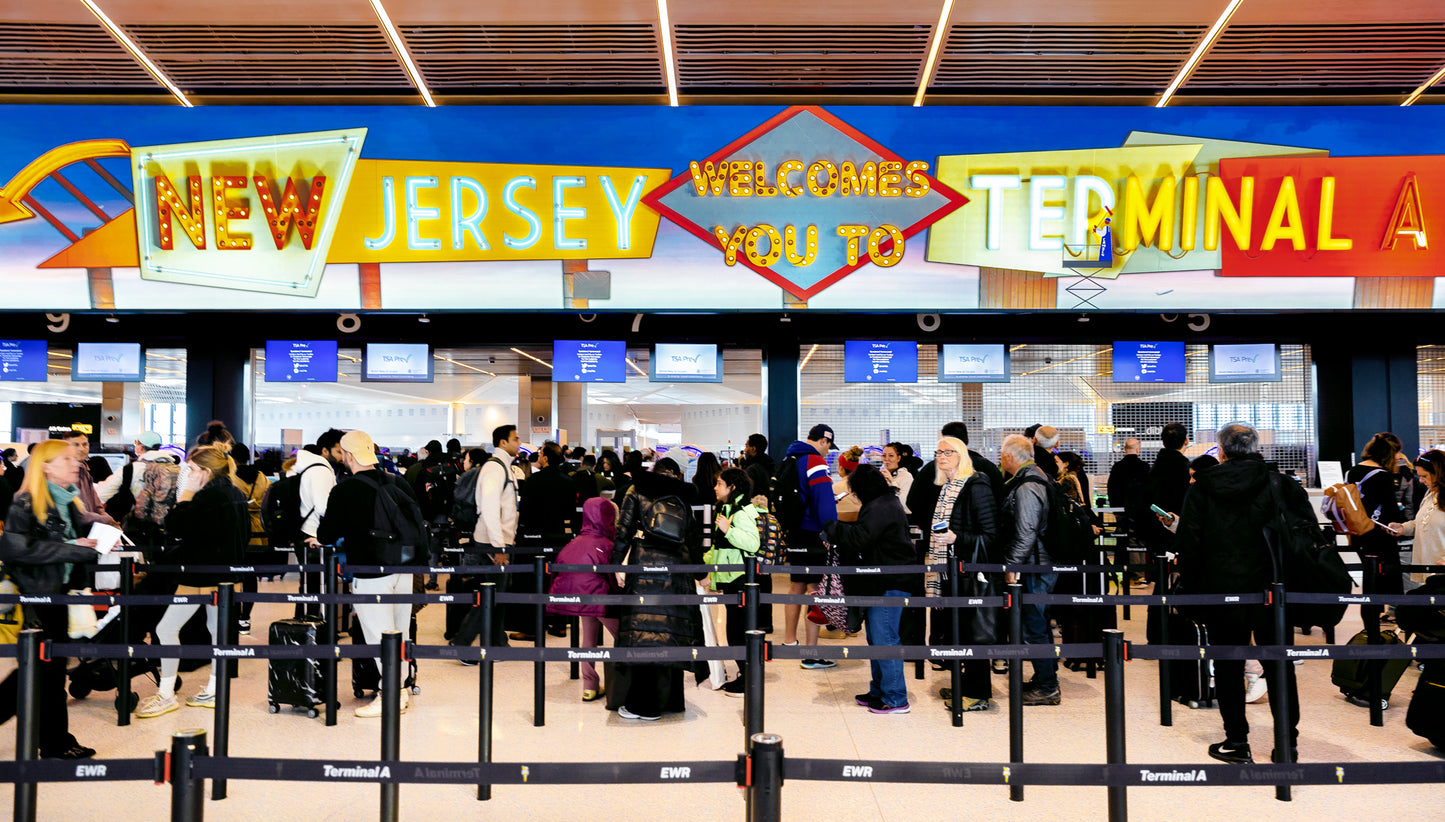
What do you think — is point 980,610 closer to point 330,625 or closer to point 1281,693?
point 1281,693

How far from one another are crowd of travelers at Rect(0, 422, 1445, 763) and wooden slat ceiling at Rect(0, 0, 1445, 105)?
170 inches

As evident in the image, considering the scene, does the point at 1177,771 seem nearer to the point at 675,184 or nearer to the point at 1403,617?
the point at 1403,617

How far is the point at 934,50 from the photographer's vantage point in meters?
10.2

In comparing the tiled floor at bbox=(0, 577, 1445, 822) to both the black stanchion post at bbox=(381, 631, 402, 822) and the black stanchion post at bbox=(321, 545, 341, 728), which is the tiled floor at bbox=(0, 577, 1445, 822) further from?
the black stanchion post at bbox=(381, 631, 402, 822)

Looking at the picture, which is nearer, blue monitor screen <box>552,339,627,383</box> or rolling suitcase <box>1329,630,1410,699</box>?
rolling suitcase <box>1329,630,1410,699</box>

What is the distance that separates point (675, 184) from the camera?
441 inches

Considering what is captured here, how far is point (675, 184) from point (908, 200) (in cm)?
273

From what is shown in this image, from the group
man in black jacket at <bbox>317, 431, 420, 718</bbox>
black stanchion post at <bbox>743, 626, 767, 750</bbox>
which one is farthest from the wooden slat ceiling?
black stanchion post at <bbox>743, 626, 767, 750</bbox>

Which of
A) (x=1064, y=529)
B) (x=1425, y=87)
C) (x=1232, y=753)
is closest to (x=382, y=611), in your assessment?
(x=1064, y=529)

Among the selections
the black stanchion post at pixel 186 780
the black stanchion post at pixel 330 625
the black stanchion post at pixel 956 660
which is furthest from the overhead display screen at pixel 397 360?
the black stanchion post at pixel 186 780

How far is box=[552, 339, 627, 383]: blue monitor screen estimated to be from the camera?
41.5ft

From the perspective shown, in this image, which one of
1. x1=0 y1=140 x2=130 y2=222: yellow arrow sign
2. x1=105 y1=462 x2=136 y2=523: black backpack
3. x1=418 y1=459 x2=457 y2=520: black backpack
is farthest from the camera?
x1=418 y1=459 x2=457 y2=520: black backpack

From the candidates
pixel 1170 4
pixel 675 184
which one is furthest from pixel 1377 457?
pixel 675 184

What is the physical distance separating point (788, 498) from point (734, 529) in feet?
6.72
